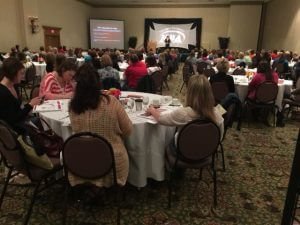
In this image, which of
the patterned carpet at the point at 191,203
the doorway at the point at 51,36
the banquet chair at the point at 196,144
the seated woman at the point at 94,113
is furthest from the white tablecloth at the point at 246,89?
the doorway at the point at 51,36

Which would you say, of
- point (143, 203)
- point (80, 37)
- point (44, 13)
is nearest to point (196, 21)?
point (80, 37)

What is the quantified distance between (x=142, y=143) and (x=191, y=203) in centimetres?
79

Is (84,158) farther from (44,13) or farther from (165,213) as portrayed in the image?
(44,13)

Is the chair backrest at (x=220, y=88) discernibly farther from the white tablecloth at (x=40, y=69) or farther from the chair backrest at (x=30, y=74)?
the white tablecloth at (x=40, y=69)

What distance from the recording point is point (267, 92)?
4742 millimetres

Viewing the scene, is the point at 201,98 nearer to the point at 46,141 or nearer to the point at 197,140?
the point at 197,140

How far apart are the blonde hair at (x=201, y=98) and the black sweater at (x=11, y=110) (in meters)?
1.65

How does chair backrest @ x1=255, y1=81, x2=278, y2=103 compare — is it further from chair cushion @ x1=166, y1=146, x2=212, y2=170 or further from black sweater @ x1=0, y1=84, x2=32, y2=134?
black sweater @ x1=0, y1=84, x2=32, y2=134

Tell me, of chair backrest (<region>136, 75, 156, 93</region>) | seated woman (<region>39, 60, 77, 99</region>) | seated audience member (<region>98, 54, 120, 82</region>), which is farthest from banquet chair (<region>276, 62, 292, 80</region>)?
seated woman (<region>39, 60, 77, 99</region>)

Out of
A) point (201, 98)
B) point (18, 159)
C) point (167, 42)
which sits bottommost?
point (18, 159)

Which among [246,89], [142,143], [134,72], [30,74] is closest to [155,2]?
[30,74]

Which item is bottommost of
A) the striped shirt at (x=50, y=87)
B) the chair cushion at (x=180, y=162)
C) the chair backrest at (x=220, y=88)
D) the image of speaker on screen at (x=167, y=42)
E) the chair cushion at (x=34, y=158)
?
the chair cushion at (x=180, y=162)

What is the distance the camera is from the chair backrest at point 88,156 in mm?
1922

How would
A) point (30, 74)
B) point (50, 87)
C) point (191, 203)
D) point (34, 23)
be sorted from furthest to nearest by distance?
1. point (34, 23)
2. point (30, 74)
3. point (50, 87)
4. point (191, 203)
